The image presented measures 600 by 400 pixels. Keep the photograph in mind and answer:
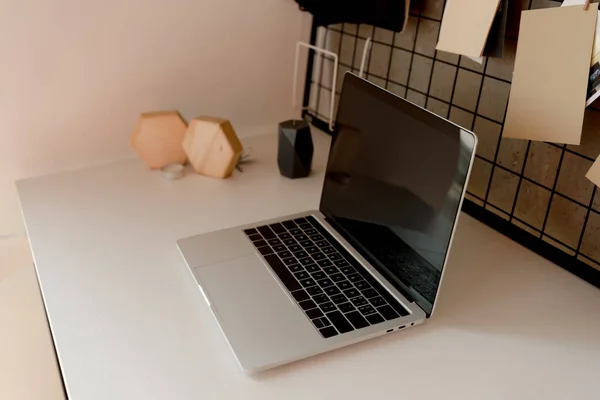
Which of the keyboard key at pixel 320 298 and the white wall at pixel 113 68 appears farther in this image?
the white wall at pixel 113 68

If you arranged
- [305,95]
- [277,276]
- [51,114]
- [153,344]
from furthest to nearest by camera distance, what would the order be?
[305,95], [51,114], [277,276], [153,344]

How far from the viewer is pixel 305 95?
59.7 inches

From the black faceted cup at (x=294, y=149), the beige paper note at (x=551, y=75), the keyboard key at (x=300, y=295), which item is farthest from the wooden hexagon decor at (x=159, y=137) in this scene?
the beige paper note at (x=551, y=75)

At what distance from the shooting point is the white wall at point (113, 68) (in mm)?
1147

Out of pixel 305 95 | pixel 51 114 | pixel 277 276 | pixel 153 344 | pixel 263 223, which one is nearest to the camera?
pixel 153 344

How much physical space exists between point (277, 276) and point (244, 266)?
6 cm

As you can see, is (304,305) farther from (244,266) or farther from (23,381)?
(23,381)

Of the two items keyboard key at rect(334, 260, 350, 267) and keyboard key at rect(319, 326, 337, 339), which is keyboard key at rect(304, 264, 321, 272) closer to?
keyboard key at rect(334, 260, 350, 267)

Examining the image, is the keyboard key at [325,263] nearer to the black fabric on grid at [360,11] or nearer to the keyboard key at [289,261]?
the keyboard key at [289,261]

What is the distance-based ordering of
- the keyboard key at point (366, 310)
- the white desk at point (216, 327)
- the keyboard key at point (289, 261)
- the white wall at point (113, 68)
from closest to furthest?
the white desk at point (216, 327) < the keyboard key at point (366, 310) < the keyboard key at point (289, 261) < the white wall at point (113, 68)

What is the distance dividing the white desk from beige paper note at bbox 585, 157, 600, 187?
0.19 m

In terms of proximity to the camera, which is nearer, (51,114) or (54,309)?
(54,309)

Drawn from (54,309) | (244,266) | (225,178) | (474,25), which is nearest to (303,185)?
(225,178)

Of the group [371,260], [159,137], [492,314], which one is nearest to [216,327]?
[371,260]
